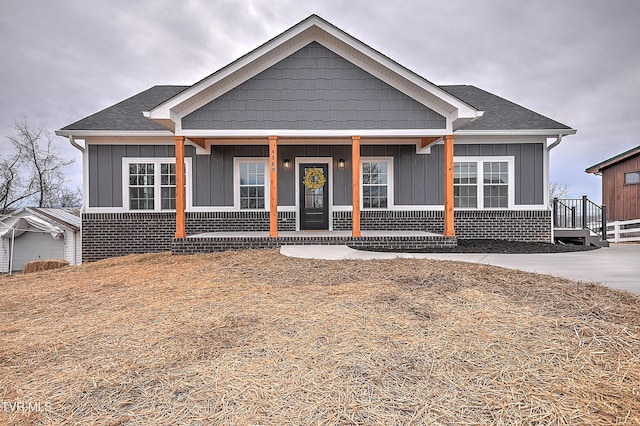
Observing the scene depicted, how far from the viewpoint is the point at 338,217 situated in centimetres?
1023

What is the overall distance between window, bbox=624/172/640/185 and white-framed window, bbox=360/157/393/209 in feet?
45.1

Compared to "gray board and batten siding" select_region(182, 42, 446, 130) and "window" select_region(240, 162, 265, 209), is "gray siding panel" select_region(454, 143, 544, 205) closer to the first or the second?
"gray board and batten siding" select_region(182, 42, 446, 130)

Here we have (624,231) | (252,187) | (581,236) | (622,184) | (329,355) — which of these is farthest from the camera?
(622,184)

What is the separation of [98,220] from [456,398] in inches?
425

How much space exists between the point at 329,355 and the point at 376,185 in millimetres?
8320

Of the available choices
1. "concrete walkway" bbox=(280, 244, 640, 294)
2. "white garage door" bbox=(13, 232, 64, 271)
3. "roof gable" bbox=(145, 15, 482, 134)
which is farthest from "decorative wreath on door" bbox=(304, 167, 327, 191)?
"white garage door" bbox=(13, 232, 64, 271)

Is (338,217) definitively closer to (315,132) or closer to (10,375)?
(315,132)

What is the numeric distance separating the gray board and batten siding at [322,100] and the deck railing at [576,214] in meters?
5.13

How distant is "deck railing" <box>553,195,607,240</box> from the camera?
9721mm

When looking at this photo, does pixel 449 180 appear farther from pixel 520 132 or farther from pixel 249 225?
pixel 249 225

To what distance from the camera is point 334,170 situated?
A: 10219 mm

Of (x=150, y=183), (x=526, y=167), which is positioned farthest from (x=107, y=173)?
(x=526, y=167)

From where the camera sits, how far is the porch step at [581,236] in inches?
377

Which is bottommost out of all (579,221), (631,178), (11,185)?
(579,221)
